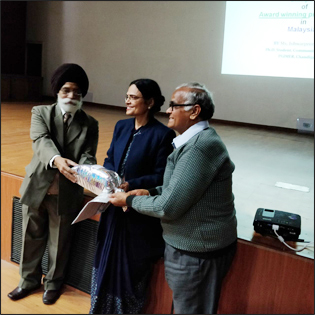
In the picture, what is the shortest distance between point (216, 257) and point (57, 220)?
889 mm

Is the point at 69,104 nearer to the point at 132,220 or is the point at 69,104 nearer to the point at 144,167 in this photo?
the point at 144,167

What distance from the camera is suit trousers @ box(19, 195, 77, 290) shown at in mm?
1921

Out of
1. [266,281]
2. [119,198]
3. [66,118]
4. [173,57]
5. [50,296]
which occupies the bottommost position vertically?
Result: [50,296]

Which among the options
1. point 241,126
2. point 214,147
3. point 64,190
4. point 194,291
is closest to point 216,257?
point 194,291

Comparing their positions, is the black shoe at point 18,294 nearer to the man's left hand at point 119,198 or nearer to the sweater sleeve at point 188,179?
the man's left hand at point 119,198

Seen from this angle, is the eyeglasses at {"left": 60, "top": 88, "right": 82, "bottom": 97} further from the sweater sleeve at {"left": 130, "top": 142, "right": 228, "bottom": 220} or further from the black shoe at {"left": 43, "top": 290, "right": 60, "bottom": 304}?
the black shoe at {"left": 43, "top": 290, "right": 60, "bottom": 304}

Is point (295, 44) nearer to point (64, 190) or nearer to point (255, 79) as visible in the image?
point (64, 190)

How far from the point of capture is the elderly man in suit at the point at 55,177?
1.75 metres

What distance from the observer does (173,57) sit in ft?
22.7

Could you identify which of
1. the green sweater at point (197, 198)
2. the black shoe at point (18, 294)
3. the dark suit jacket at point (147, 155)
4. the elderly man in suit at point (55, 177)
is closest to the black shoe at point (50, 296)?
the elderly man in suit at point (55, 177)

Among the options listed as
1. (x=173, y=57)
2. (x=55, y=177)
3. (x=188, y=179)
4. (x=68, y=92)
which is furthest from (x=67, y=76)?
(x=173, y=57)

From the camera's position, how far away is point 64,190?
187 cm

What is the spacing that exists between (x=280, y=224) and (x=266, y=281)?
0.26 m

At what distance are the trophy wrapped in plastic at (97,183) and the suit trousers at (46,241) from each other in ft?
0.98
